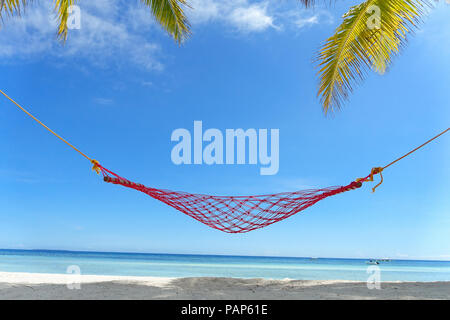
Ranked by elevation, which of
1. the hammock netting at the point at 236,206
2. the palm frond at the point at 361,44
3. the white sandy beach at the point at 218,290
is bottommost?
the white sandy beach at the point at 218,290

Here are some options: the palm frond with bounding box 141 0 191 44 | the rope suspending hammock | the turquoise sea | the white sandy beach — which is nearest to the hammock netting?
the rope suspending hammock

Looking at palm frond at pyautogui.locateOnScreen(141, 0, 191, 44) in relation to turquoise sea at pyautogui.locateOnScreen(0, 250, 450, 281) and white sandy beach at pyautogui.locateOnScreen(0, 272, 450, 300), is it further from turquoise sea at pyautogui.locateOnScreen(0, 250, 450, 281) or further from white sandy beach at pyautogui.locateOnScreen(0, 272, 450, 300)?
turquoise sea at pyautogui.locateOnScreen(0, 250, 450, 281)

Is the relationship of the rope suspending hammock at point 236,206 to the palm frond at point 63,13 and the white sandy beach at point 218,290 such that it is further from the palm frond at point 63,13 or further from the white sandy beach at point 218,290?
the palm frond at point 63,13

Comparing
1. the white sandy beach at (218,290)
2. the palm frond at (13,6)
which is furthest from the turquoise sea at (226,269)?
the palm frond at (13,6)

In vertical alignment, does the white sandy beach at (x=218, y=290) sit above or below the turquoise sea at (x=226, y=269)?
above

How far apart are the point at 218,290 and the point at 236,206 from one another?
67cm

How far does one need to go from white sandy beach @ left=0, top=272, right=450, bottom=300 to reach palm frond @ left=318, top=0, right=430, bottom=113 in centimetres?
147

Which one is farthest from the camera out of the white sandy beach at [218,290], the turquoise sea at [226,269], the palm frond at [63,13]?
the turquoise sea at [226,269]

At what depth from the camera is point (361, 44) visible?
2.95 meters

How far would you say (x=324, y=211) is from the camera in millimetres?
11562

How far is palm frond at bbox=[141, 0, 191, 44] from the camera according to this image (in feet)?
10.2

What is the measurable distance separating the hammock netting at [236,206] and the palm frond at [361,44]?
3.79ft

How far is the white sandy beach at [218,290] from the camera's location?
7.32ft

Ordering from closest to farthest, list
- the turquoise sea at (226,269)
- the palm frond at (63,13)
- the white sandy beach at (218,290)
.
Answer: the white sandy beach at (218,290) < the palm frond at (63,13) < the turquoise sea at (226,269)
